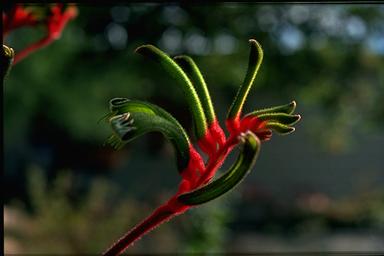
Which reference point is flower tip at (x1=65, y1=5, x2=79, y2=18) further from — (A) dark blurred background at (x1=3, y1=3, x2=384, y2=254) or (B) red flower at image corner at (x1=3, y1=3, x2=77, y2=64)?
(A) dark blurred background at (x1=3, y1=3, x2=384, y2=254)

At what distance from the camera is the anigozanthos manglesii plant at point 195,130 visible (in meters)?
0.42

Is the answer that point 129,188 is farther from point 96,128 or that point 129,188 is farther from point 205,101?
point 205,101

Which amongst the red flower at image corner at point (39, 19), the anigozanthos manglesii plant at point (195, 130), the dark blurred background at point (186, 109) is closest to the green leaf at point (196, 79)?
the anigozanthos manglesii plant at point (195, 130)

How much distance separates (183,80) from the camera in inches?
18.5

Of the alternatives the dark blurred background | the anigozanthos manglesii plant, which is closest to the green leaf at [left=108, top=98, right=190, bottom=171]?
the anigozanthos manglesii plant

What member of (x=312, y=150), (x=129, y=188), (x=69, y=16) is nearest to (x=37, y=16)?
(x=69, y=16)

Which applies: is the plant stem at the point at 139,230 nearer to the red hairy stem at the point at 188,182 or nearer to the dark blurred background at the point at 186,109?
the red hairy stem at the point at 188,182

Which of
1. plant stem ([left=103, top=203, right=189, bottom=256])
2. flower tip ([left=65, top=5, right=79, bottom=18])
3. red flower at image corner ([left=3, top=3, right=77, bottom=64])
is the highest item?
flower tip ([left=65, top=5, right=79, bottom=18])

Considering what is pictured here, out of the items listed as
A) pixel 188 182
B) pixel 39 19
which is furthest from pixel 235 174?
pixel 39 19

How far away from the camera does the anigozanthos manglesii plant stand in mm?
423

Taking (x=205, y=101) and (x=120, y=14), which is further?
(x=120, y=14)

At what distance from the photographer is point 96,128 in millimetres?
8945

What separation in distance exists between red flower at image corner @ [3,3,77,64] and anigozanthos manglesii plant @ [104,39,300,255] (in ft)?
0.98

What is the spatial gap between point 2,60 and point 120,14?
8.53m
